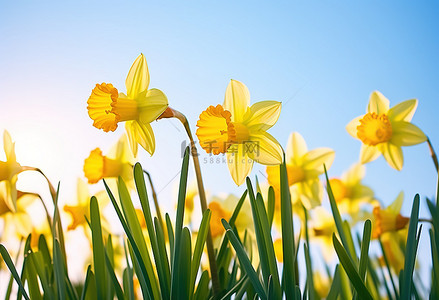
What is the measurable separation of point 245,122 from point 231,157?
157mm

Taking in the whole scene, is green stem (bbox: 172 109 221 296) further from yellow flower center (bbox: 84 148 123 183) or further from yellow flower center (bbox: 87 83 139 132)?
yellow flower center (bbox: 84 148 123 183)

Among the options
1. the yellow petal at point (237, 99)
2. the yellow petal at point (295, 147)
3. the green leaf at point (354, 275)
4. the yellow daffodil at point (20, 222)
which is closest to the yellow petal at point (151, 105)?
the yellow petal at point (237, 99)

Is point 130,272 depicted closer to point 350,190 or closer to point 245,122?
point 245,122

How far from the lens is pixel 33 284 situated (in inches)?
61.9

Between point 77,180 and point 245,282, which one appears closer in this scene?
point 245,282

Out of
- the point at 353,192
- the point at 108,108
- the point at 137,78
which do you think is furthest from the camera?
the point at 353,192

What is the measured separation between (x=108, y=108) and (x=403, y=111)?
1628 mm

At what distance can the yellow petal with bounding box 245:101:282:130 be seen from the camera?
1.53m

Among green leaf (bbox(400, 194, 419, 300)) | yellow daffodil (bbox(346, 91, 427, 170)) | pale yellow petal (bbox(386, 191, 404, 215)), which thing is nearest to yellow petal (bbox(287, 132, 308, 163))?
yellow daffodil (bbox(346, 91, 427, 170))

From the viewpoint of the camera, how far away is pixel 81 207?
2260mm

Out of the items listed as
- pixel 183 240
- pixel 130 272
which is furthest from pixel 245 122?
pixel 130 272

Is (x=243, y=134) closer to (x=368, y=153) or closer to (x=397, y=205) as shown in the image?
(x=368, y=153)

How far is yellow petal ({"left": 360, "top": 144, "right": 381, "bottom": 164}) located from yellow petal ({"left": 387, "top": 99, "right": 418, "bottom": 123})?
198mm

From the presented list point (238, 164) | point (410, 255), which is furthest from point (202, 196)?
point (410, 255)
